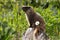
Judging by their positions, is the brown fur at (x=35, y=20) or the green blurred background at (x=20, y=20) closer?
the brown fur at (x=35, y=20)

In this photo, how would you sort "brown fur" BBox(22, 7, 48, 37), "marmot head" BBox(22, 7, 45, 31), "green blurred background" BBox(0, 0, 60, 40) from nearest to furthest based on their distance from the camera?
"brown fur" BBox(22, 7, 48, 37) → "marmot head" BBox(22, 7, 45, 31) → "green blurred background" BBox(0, 0, 60, 40)

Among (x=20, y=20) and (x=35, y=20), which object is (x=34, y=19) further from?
(x=20, y=20)

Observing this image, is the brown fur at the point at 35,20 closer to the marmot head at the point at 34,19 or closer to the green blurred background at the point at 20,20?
the marmot head at the point at 34,19

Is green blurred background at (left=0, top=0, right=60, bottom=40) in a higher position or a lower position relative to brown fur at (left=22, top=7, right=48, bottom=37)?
lower

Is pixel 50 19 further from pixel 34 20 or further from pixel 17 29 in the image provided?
pixel 34 20

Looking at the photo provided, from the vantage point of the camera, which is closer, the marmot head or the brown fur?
the brown fur

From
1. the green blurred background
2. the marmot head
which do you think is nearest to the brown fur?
the marmot head

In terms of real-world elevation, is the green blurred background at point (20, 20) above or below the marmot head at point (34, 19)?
below

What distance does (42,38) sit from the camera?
458cm

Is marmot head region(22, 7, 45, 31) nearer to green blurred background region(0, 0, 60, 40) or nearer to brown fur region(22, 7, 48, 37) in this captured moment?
→ brown fur region(22, 7, 48, 37)

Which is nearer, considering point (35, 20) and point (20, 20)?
point (35, 20)

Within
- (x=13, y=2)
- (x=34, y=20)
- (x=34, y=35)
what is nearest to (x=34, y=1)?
(x=13, y=2)

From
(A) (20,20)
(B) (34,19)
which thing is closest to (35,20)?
(B) (34,19)

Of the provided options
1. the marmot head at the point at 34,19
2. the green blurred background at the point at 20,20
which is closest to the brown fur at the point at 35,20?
the marmot head at the point at 34,19
